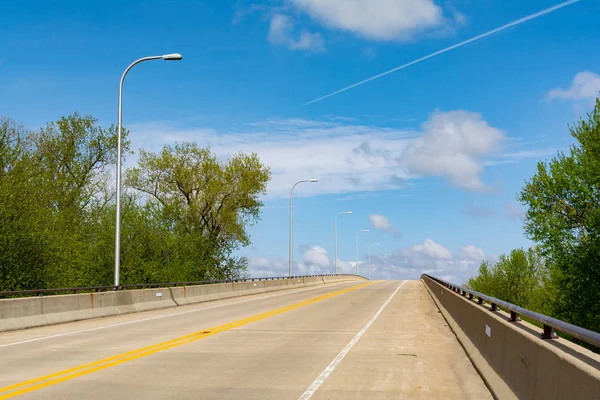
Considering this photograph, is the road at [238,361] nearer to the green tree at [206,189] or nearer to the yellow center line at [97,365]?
the yellow center line at [97,365]

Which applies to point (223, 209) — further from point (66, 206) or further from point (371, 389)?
point (371, 389)

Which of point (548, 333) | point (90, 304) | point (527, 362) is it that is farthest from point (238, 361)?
point (90, 304)

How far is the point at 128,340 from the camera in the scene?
15.6 m

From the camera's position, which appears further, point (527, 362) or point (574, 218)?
point (574, 218)

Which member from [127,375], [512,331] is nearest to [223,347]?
[127,375]

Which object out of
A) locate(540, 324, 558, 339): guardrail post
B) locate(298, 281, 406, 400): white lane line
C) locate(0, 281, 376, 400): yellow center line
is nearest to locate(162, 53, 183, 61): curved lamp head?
locate(0, 281, 376, 400): yellow center line

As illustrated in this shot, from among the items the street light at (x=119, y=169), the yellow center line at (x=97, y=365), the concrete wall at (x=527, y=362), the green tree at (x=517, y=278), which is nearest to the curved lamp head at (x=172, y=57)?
the street light at (x=119, y=169)

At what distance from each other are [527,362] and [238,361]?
233 inches

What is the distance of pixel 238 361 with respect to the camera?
39.8 feet

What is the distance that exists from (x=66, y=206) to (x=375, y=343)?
38.8 meters

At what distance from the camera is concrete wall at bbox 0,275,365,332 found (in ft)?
60.8

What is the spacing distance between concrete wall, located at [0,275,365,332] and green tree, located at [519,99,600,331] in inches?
797

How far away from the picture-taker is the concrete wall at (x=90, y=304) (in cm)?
1853

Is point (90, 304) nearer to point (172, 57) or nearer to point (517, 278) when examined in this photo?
point (172, 57)
